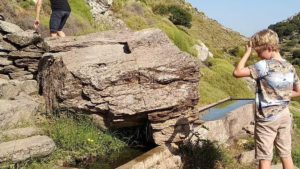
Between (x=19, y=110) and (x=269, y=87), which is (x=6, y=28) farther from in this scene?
(x=269, y=87)

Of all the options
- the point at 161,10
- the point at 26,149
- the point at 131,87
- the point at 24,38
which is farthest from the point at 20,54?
the point at 161,10

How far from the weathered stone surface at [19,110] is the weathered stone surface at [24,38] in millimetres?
1444

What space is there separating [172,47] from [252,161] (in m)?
2.61

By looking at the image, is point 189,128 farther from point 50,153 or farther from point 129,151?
point 50,153

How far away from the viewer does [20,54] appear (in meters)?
9.87

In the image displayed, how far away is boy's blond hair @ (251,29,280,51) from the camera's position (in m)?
6.24

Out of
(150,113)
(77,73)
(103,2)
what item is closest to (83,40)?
(77,73)

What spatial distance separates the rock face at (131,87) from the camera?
7.98m

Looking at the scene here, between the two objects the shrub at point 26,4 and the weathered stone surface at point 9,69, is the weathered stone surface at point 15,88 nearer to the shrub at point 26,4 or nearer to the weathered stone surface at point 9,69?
the weathered stone surface at point 9,69

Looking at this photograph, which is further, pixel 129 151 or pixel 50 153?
pixel 129 151

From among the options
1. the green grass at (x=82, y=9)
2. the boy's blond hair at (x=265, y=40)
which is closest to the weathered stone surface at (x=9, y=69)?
the boy's blond hair at (x=265, y=40)

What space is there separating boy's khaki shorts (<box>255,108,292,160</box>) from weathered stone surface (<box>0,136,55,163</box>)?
306 centimetres

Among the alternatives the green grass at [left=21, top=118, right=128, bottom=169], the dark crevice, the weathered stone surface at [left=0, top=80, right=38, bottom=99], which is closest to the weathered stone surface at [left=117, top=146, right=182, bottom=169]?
the green grass at [left=21, top=118, right=128, bottom=169]

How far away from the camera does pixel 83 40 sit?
30.3 feet
